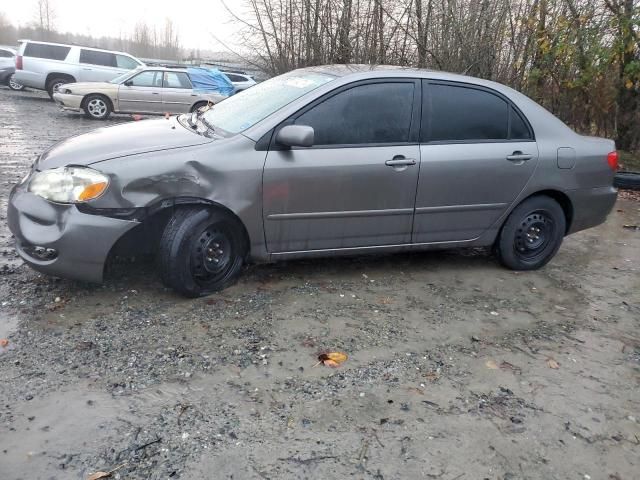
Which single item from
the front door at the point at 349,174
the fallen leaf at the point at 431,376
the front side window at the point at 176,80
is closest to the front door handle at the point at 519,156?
the front door at the point at 349,174

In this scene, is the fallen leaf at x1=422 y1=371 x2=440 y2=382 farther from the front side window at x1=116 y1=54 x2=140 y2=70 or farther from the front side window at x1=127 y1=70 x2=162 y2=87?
the front side window at x1=116 y1=54 x2=140 y2=70

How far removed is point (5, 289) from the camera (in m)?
3.71

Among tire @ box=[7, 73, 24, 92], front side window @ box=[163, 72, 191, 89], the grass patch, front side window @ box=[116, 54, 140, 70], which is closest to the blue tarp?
front side window @ box=[163, 72, 191, 89]

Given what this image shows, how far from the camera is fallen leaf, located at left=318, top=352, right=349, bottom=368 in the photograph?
3164mm

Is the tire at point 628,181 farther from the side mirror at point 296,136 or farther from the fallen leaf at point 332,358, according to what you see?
the fallen leaf at point 332,358

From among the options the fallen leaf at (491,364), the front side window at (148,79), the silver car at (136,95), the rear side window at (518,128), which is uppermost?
the front side window at (148,79)

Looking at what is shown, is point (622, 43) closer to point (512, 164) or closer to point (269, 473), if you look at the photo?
point (512, 164)

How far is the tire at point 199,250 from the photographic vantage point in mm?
3605

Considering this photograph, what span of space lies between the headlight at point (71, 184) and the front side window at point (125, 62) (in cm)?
1598

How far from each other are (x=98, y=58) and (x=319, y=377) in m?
17.6

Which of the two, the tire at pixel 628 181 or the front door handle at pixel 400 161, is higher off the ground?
the front door handle at pixel 400 161

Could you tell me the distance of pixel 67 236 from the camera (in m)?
3.35

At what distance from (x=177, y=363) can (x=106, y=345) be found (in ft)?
1.51

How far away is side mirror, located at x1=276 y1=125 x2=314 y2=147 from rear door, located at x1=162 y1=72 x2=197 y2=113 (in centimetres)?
1158
